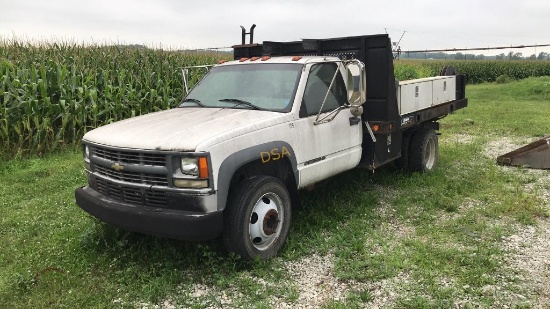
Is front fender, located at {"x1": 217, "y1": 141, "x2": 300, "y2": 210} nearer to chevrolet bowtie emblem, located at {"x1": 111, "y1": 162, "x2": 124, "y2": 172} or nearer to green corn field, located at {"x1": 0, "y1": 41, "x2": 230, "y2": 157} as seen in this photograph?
chevrolet bowtie emblem, located at {"x1": 111, "y1": 162, "x2": 124, "y2": 172}

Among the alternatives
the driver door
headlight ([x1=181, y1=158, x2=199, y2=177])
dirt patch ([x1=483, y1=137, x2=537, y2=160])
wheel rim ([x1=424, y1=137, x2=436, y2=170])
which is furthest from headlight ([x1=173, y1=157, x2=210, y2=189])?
dirt patch ([x1=483, y1=137, x2=537, y2=160])

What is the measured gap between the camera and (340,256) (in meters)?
4.45

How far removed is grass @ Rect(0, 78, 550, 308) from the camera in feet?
12.3

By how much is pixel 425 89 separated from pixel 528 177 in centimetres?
212

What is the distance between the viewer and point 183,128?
4.06 meters

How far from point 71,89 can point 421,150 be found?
677 cm

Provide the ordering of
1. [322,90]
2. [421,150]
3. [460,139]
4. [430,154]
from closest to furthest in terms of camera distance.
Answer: [322,90] < [421,150] < [430,154] < [460,139]

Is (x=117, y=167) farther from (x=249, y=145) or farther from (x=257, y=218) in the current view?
(x=257, y=218)

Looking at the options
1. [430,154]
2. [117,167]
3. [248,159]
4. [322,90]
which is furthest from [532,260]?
[117,167]

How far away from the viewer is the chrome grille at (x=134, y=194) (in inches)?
152

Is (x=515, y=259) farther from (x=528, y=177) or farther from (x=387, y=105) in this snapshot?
(x=528, y=177)

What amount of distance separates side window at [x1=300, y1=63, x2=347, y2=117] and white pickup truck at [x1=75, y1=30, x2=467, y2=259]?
1 cm

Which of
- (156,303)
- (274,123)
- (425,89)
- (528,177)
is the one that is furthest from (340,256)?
(528,177)

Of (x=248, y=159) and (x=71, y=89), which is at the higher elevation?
(x=71, y=89)
